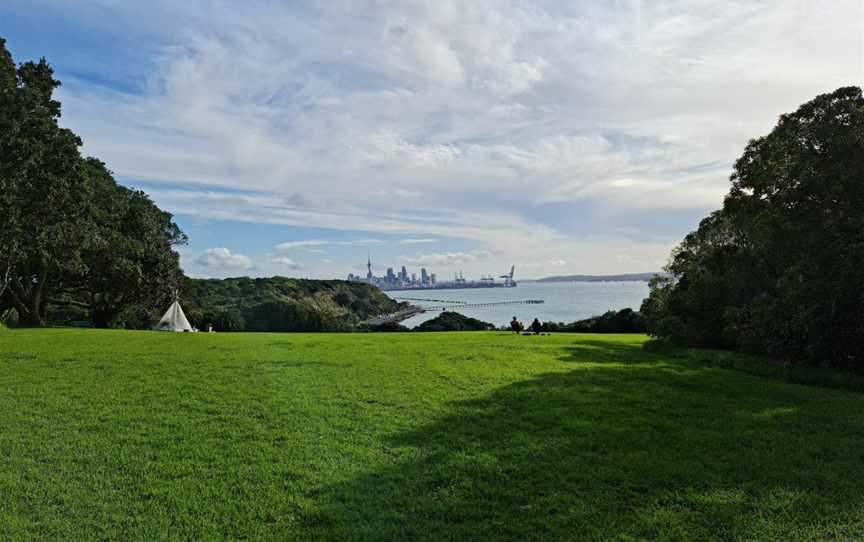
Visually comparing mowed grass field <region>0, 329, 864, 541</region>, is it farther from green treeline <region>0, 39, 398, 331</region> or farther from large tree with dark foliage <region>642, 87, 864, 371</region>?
green treeline <region>0, 39, 398, 331</region>

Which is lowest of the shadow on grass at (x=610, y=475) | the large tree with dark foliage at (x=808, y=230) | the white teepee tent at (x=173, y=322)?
the shadow on grass at (x=610, y=475)

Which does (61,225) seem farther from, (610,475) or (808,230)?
(808,230)

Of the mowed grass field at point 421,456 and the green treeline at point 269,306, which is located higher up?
the green treeline at point 269,306

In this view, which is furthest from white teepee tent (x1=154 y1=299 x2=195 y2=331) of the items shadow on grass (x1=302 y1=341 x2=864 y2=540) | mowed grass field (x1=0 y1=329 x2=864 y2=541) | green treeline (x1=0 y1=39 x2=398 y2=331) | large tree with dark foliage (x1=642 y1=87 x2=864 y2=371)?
large tree with dark foliage (x1=642 y1=87 x2=864 y2=371)

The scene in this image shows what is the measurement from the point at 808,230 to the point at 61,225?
86.1 feet

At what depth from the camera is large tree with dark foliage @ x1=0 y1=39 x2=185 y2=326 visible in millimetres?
18781

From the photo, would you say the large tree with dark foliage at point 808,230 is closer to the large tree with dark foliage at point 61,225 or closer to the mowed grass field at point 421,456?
the mowed grass field at point 421,456

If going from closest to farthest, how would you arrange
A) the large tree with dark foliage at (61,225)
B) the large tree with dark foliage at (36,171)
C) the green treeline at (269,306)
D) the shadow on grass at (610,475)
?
the shadow on grass at (610,475) < the large tree with dark foliage at (36,171) < the large tree with dark foliage at (61,225) < the green treeline at (269,306)

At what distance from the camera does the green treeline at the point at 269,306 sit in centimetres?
4547

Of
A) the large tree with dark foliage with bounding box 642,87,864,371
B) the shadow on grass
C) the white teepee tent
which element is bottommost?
the shadow on grass

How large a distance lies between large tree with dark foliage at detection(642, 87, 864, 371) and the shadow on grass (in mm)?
4342

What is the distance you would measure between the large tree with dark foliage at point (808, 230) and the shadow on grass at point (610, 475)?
434 centimetres

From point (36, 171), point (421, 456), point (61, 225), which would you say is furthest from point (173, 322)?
point (421, 456)

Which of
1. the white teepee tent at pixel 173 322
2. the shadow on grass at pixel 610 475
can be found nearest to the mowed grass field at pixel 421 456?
the shadow on grass at pixel 610 475
